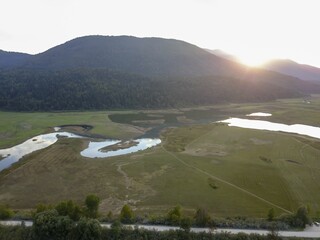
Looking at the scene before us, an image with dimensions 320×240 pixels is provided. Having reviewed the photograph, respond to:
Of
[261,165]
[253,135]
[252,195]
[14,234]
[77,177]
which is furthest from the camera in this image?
[253,135]

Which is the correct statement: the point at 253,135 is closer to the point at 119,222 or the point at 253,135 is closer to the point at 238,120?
the point at 238,120

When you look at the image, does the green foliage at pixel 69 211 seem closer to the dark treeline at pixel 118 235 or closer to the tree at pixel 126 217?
the dark treeline at pixel 118 235

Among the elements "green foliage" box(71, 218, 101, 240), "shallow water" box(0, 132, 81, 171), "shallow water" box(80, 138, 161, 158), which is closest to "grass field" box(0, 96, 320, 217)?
"shallow water" box(80, 138, 161, 158)

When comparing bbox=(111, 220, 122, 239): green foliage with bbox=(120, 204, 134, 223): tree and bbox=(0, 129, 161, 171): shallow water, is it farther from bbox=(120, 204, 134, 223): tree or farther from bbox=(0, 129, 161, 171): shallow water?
bbox=(0, 129, 161, 171): shallow water

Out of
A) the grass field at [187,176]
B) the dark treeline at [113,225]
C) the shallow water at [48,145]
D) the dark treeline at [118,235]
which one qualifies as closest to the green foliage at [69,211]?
the dark treeline at [113,225]

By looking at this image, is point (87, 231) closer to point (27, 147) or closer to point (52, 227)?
point (52, 227)

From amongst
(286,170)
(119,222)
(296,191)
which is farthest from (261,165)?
(119,222)
